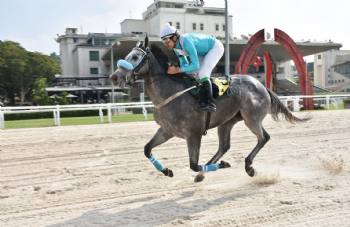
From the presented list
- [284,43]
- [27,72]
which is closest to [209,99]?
[284,43]

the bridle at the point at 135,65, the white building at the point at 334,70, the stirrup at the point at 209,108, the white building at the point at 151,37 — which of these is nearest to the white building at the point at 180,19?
the white building at the point at 151,37

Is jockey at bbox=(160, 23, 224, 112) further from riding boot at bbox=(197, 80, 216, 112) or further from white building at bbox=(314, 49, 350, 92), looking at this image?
white building at bbox=(314, 49, 350, 92)

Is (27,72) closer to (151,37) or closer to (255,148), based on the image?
(151,37)

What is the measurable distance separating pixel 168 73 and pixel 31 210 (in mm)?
2303

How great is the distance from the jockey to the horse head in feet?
0.97

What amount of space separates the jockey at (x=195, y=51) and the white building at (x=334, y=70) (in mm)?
67359

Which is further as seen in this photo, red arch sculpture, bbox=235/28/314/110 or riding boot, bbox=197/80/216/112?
red arch sculpture, bbox=235/28/314/110

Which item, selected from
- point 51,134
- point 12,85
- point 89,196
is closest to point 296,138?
point 89,196

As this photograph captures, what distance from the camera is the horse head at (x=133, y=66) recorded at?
11.9ft

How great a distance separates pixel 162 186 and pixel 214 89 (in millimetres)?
1533

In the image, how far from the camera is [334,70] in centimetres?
6650

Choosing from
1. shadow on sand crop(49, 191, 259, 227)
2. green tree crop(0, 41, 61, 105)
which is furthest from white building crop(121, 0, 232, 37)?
shadow on sand crop(49, 191, 259, 227)

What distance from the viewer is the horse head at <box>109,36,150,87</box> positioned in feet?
11.9

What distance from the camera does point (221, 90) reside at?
14.3ft
